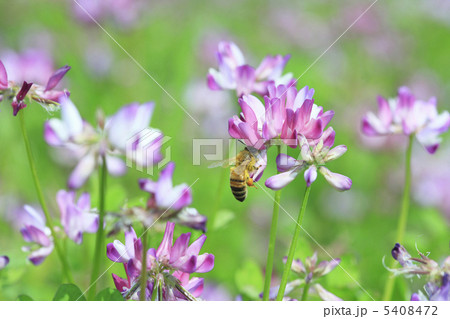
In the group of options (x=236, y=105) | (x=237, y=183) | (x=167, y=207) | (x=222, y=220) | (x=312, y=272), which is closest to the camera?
(x=167, y=207)

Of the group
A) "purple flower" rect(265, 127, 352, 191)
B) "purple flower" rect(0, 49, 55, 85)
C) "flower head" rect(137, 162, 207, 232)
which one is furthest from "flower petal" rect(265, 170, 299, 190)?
"purple flower" rect(0, 49, 55, 85)

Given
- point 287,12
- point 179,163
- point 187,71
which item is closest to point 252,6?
point 287,12

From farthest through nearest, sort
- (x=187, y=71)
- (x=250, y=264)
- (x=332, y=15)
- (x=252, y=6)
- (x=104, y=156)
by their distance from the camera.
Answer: (x=252, y=6), (x=332, y=15), (x=187, y=71), (x=250, y=264), (x=104, y=156)

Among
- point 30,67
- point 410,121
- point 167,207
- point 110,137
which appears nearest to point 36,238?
point 110,137

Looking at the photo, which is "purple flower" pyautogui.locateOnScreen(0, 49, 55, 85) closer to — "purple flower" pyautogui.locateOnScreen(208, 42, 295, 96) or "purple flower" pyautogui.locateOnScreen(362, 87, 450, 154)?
"purple flower" pyautogui.locateOnScreen(208, 42, 295, 96)

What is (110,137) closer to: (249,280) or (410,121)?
(249,280)
